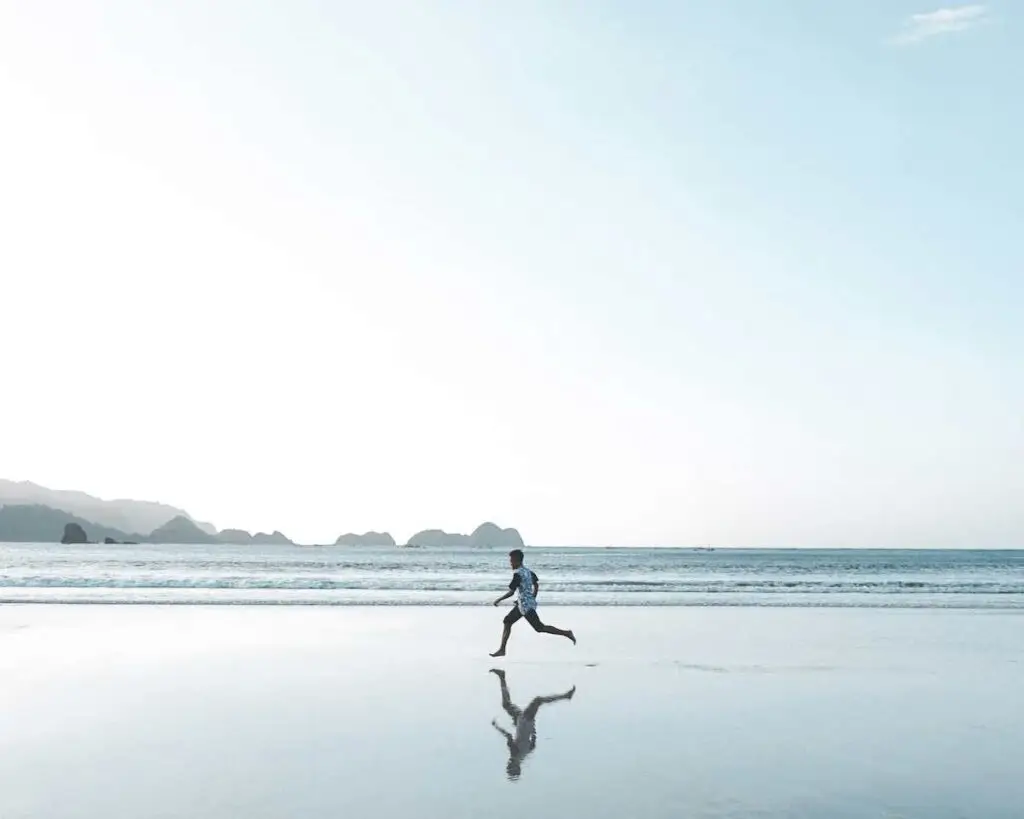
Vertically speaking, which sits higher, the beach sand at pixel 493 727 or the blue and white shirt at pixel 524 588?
the blue and white shirt at pixel 524 588

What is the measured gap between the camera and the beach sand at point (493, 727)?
25.6ft

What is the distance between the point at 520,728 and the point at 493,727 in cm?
31

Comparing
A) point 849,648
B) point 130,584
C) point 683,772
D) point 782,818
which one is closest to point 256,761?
point 683,772

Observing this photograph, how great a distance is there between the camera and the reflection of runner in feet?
29.8

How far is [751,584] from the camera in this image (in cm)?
4581

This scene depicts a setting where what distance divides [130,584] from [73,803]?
3377cm

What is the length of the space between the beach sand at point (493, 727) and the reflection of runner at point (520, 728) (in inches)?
4.3

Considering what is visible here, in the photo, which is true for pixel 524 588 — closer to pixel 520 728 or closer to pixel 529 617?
pixel 529 617

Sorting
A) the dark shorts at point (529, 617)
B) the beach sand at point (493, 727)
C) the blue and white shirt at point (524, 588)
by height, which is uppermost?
the blue and white shirt at point (524, 588)

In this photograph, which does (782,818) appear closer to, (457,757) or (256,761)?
(457,757)

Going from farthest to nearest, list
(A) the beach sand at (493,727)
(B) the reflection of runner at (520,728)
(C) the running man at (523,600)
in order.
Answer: (C) the running man at (523,600) < (B) the reflection of runner at (520,728) < (A) the beach sand at (493,727)

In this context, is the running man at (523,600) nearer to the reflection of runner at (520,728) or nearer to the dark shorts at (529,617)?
the dark shorts at (529,617)

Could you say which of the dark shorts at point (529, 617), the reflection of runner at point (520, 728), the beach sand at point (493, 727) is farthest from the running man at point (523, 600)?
the reflection of runner at point (520, 728)

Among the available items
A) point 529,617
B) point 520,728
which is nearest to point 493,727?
point 520,728
